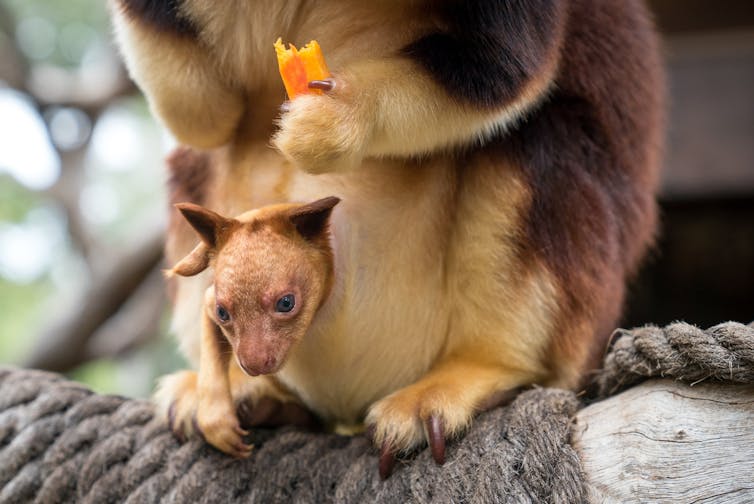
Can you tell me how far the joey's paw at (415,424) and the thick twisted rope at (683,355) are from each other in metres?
0.28

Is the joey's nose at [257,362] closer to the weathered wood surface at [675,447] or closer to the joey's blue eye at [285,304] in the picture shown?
the joey's blue eye at [285,304]

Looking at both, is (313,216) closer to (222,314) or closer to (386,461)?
(222,314)

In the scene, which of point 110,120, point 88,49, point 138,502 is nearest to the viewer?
point 138,502

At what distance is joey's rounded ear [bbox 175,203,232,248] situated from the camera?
1.29 meters

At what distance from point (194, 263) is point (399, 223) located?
16.3 inches

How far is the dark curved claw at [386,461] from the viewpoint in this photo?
1.39 m

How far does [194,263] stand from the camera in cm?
134

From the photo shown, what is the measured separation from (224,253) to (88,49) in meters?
5.96

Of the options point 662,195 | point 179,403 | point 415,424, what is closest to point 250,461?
point 179,403

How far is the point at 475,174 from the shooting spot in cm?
152

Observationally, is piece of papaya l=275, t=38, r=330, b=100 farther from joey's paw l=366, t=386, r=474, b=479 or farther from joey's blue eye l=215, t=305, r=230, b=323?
joey's paw l=366, t=386, r=474, b=479

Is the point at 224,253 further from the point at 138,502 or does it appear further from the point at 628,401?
the point at 628,401

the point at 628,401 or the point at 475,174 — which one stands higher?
the point at 475,174

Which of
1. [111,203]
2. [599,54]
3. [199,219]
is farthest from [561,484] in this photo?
[111,203]
